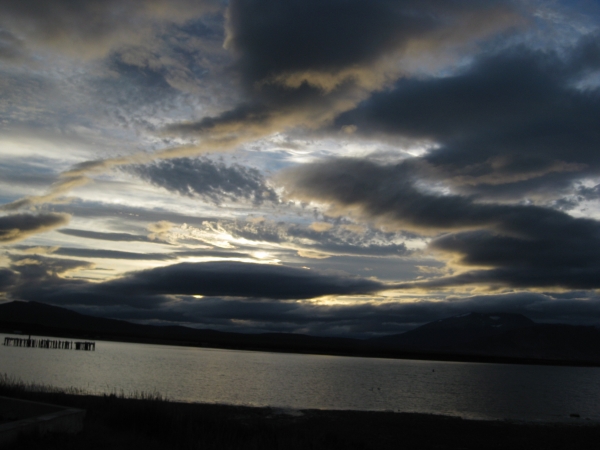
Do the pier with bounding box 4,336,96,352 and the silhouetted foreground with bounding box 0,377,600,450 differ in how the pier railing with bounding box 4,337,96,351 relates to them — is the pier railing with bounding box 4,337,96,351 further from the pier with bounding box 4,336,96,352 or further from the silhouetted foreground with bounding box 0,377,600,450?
the silhouetted foreground with bounding box 0,377,600,450

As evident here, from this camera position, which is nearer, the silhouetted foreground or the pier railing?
the silhouetted foreground

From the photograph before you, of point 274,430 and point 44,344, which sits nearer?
point 274,430

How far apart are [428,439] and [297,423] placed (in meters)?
6.57

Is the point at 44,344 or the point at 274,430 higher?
the point at 274,430

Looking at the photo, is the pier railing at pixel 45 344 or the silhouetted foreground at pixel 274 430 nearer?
the silhouetted foreground at pixel 274 430

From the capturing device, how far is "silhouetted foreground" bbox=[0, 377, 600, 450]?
48.3 feet

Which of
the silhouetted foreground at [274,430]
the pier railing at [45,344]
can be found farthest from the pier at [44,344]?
the silhouetted foreground at [274,430]

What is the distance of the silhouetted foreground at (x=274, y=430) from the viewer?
579 inches

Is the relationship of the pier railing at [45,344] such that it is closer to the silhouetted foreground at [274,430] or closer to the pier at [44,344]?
the pier at [44,344]

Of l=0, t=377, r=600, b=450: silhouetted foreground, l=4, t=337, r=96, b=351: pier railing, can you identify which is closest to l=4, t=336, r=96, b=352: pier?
l=4, t=337, r=96, b=351: pier railing

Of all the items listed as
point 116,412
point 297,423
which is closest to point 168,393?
point 297,423

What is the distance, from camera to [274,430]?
19.4m

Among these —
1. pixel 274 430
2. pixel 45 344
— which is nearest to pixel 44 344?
pixel 45 344

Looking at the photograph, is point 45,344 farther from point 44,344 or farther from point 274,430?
point 274,430
